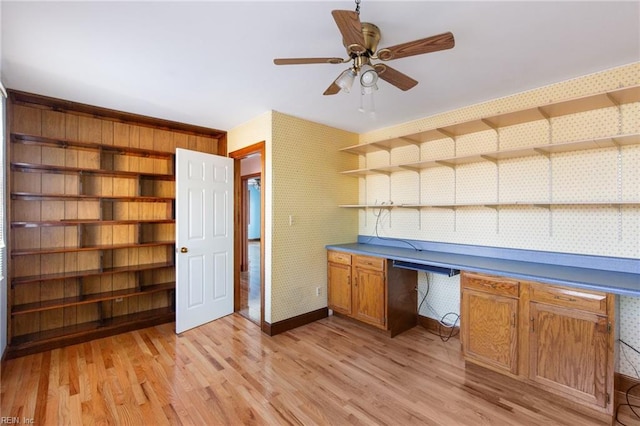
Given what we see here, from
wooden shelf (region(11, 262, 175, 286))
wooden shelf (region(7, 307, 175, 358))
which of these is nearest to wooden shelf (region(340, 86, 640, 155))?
wooden shelf (region(11, 262, 175, 286))

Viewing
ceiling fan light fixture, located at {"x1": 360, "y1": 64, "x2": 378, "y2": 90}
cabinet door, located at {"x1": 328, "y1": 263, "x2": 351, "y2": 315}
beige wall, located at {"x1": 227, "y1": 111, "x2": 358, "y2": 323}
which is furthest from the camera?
cabinet door, located at {"x1": 328, "y1": 263, "x2": 351, "y2": 315}

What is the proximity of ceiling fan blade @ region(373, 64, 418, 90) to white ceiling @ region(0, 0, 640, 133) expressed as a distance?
0.25 metres

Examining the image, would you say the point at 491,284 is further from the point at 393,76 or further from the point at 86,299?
the point at 86,299

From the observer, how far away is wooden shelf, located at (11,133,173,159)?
2.80 meters

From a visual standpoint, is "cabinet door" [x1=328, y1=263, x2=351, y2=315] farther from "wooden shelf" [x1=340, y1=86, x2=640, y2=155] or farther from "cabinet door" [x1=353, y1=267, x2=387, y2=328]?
"wooden shelf" [x1=340, y1=86, x2=640, y2=155]

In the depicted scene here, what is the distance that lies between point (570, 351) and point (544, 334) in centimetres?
16

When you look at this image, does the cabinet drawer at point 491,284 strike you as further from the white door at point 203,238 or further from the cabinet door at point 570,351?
the white door at point 203,238

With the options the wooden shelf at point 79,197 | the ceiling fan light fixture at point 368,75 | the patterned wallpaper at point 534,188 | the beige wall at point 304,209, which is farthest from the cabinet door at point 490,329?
the wooden shelf at point 79,197

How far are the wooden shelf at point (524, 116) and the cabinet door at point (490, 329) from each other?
4.98 feet

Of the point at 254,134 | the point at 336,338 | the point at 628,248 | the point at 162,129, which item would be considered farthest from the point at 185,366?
the point at 628,248

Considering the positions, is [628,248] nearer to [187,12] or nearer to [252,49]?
[252,49]

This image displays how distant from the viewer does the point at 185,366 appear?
252 cm

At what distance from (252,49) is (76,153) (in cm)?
249

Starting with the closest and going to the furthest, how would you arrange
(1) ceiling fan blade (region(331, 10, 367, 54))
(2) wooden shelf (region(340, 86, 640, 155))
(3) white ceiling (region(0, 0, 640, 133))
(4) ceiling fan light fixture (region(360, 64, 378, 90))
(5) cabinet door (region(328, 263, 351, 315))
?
(1) ceiling fan blade (region(331, 10, 367, 54)) → (3) white ceiling (region(0, 0, 640, 133)) → (4) ceiling fan light fixture (region(360, 64, 378, 90)) → (2) wooden shelf (region(340, 86, 640, 155)) → (5) cabinet door (region(328, 263, 351, 315))
